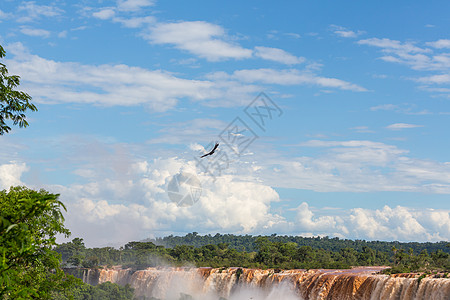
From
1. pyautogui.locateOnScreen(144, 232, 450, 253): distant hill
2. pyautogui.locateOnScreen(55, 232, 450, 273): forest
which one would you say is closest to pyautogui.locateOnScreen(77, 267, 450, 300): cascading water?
pyautogui.locateOnScreen(55, 232, 450, 273): forest

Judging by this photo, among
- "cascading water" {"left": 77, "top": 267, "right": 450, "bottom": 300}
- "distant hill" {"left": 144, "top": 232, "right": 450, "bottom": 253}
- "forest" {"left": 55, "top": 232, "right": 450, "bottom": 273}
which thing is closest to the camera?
"cascading water" {"left": 77, "top": 267, "right": 450, "bottom": 300}

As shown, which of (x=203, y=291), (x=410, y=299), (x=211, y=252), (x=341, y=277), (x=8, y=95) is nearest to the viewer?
(x=8, y=95)

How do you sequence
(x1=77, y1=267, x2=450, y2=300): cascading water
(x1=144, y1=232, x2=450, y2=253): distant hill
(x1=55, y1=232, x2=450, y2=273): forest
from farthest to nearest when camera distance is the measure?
1. (x1=144, y1=232, x2=450, y2=253): distant hill
2. (x1=55, y1=232, x2=450, y2=273): forest
3. (x1=77, y1=267, x2=450, y2=300): cascading water

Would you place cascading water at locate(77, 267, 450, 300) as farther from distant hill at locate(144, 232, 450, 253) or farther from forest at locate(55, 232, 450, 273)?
distant hill at locate(144, 232, 450, 253)

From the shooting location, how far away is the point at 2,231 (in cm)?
721

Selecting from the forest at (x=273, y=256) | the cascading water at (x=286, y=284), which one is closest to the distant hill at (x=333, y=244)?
the forest at (x=273, y=256)

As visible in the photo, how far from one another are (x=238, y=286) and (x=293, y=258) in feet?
70.5

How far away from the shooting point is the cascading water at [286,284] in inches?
1184

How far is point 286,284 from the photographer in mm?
44500

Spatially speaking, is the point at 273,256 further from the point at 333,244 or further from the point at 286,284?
the point at 333,244

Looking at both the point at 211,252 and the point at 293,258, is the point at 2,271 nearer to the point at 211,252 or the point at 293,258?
the point at 293,258

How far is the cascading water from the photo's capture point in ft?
98.6

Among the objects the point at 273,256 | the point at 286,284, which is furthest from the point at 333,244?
the point at 286,284

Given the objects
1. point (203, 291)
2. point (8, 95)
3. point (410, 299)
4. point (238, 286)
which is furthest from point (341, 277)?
point (8, 95)
